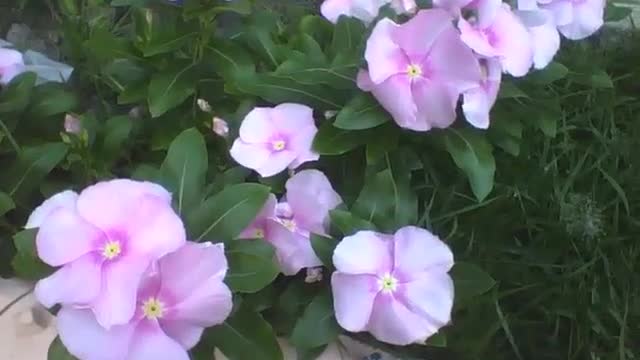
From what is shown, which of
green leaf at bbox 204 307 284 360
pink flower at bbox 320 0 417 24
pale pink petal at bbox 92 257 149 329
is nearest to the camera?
pale pink petal at bbox 92 257 149 329

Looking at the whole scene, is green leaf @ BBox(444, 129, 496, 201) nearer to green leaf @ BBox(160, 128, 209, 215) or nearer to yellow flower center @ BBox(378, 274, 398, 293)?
yellow flower center @ BBox(378, 274, 398, 293)

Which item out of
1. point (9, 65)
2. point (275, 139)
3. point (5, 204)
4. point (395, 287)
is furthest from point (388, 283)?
point (9, 65)

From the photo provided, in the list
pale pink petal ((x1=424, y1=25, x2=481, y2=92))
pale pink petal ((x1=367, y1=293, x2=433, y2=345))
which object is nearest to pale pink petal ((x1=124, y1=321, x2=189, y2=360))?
pale pink petal ((x1=367, y1=293, x2=433, y2=345))

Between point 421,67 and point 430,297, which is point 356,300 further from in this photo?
point 421,67

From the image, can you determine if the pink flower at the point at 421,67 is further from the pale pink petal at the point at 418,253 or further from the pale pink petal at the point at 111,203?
the pale pink petal at the point at 111,203

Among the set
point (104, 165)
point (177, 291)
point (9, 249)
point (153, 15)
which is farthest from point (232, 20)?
point (177, 291)

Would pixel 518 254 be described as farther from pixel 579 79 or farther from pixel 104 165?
pixel 104 165
